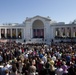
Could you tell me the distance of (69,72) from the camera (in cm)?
1312

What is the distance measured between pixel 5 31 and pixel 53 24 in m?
15.7

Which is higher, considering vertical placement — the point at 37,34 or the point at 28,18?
the point at 28,18

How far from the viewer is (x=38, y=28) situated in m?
74.9

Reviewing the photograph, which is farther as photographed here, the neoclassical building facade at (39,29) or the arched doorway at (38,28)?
the arched doorway at (38,28)

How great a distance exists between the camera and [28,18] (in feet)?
253

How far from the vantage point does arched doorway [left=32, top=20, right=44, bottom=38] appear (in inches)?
2963

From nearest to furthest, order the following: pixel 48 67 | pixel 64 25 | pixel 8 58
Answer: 1. pixel 48 67
2. pixel 8 58
3. pixel 64 25

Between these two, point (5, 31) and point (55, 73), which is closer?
point (55, 73)

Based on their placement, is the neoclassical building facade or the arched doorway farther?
the arched doorway

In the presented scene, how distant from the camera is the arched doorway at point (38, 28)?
2963 inches

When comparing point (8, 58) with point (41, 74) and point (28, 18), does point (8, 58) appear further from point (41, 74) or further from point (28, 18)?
point (28, 18)

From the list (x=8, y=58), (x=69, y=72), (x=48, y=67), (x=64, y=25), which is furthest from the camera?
(x=64, y=25)

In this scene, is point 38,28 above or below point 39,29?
above

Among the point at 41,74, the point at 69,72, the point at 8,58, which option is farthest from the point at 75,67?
the point at 8,58
